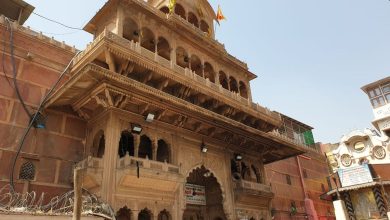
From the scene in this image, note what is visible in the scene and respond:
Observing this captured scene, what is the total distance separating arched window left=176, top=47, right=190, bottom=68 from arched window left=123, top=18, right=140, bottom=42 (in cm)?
234

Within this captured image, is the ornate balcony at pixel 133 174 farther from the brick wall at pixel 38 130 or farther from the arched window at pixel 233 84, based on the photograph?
the arched window at pixel 233 84

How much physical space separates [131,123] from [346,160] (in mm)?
23503

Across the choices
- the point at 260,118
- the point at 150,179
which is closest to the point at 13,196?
the point at 150,179

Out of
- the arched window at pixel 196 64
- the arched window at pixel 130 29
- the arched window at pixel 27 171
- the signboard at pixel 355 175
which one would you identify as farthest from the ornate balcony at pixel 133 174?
the signboard at pixel 355 175

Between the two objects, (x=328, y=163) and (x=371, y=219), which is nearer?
(x=371, y=219)

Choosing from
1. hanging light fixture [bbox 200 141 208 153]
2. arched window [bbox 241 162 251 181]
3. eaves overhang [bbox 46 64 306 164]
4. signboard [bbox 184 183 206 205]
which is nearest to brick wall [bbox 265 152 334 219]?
arched window [bbox 241 162 251 181]

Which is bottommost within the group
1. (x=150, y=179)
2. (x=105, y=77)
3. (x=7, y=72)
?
(x=150, y=179)

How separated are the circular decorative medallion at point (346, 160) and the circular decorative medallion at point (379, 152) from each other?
7.04 ft

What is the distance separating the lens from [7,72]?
40.1 ft

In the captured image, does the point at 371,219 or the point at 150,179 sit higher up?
the point at 150,179

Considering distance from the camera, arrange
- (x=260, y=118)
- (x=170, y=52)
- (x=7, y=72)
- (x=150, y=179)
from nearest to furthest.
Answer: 1. (x=150, y=179)
2. (x=7, y=72)
3. (x=170, y=52)
4. (x=260, y=118)

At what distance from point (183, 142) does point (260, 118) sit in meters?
5.65

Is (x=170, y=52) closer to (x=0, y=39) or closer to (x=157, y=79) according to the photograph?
(x=157, y=79)

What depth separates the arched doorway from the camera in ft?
50.4
